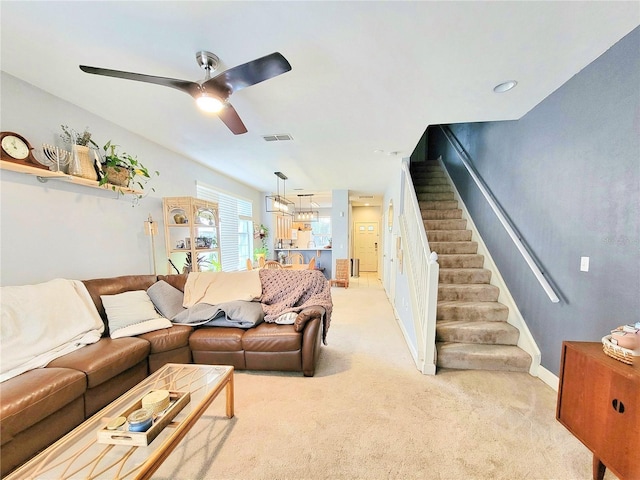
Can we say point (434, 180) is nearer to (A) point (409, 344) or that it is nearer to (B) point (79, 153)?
(A) point (409, 344)

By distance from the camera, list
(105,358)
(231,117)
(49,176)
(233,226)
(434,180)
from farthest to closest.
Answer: (233,226)
(434,180)
(49,176)
(231,117)
(105,358)

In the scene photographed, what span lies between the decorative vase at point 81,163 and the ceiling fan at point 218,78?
1.13 metres

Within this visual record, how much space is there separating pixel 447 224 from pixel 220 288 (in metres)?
3.52

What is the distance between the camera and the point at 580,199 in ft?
6.25

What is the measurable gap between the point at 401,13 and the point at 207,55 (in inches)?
47.2

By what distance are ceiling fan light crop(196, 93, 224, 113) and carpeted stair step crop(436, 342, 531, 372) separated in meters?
2.94

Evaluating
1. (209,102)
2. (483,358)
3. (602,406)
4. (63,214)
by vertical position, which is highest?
(209,102)

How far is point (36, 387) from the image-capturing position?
4.50 feet

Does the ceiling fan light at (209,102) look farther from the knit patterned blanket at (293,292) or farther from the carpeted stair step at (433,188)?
the carpeted stair step at (433,188)

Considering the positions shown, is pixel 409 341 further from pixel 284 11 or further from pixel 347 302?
pixel 284 11

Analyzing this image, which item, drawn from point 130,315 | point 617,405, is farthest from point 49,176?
point 617,405

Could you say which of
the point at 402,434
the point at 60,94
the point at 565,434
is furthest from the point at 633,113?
the point at 60,94

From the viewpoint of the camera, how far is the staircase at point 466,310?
2.42 m

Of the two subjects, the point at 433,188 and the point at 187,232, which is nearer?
the point at 187,232
